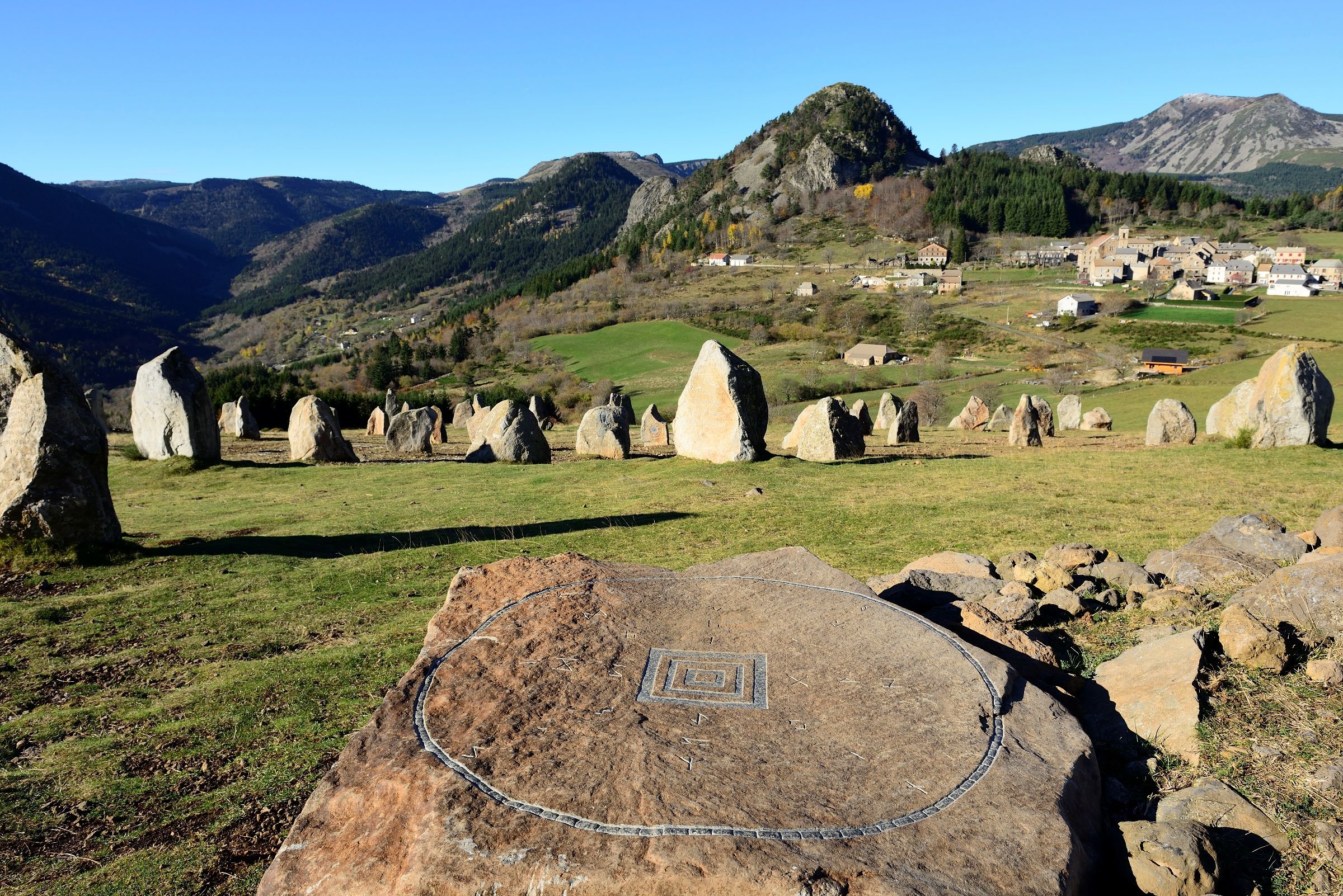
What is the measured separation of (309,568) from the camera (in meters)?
11.9

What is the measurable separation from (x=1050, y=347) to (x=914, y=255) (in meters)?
72.3

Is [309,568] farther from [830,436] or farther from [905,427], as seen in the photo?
[905,427]

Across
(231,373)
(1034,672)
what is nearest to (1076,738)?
(1034,672)

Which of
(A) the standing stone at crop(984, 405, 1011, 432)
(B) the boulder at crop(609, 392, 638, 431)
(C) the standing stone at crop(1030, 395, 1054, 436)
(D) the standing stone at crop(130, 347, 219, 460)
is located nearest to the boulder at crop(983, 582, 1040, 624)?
(B) the boulder at crop(609, 392, 638, 431)

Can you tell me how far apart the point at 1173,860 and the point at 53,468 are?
47.5ft

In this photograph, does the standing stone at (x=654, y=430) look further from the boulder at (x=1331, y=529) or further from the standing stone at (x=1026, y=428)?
the boulder at (x=1331, y=529)

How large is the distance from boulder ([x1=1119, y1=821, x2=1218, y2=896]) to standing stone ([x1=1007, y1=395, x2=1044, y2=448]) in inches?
915

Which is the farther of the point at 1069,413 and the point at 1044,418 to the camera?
the point at 1069,413

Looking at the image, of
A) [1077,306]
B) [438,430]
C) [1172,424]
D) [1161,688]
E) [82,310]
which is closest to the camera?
[1161,688]

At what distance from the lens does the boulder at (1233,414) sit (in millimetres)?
22281

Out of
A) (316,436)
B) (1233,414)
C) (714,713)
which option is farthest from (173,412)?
(1233,414)

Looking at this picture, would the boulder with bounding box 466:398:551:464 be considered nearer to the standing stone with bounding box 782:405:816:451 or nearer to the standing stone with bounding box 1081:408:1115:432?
the standing stone with bounding box 782:405:816:451

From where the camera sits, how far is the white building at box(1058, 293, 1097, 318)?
9444cm

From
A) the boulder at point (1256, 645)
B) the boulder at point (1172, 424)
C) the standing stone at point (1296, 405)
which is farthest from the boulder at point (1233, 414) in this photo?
the boulder at point (1256, 645)
